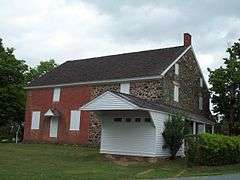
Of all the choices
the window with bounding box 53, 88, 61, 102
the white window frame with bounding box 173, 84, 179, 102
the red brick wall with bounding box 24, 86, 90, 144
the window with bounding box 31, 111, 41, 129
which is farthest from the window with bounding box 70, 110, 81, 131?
the white window frame with bounding box 173, 84, 179, 102

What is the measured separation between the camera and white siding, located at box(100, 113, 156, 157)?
26547 mm

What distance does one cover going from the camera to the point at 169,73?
113 feet

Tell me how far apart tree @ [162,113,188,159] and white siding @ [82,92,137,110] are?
11.9 feet

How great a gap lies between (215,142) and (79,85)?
18074 mm

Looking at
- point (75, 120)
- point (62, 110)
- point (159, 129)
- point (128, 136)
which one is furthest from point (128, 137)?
point (62, 110)

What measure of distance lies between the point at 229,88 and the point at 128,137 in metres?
15.4

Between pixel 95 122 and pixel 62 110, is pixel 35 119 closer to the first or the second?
pixel 62 110

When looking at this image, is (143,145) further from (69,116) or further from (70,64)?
(70,64)

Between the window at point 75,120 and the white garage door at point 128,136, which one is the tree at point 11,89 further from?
the white garage door at point 128,136

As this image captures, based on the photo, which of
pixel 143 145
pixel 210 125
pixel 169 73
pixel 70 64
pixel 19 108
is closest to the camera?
pixel 143 145

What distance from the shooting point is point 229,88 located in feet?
129

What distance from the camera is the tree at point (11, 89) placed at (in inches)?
1943

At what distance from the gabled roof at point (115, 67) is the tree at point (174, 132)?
6.48 meters

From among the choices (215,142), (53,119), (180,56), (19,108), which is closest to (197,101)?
(180,56)
